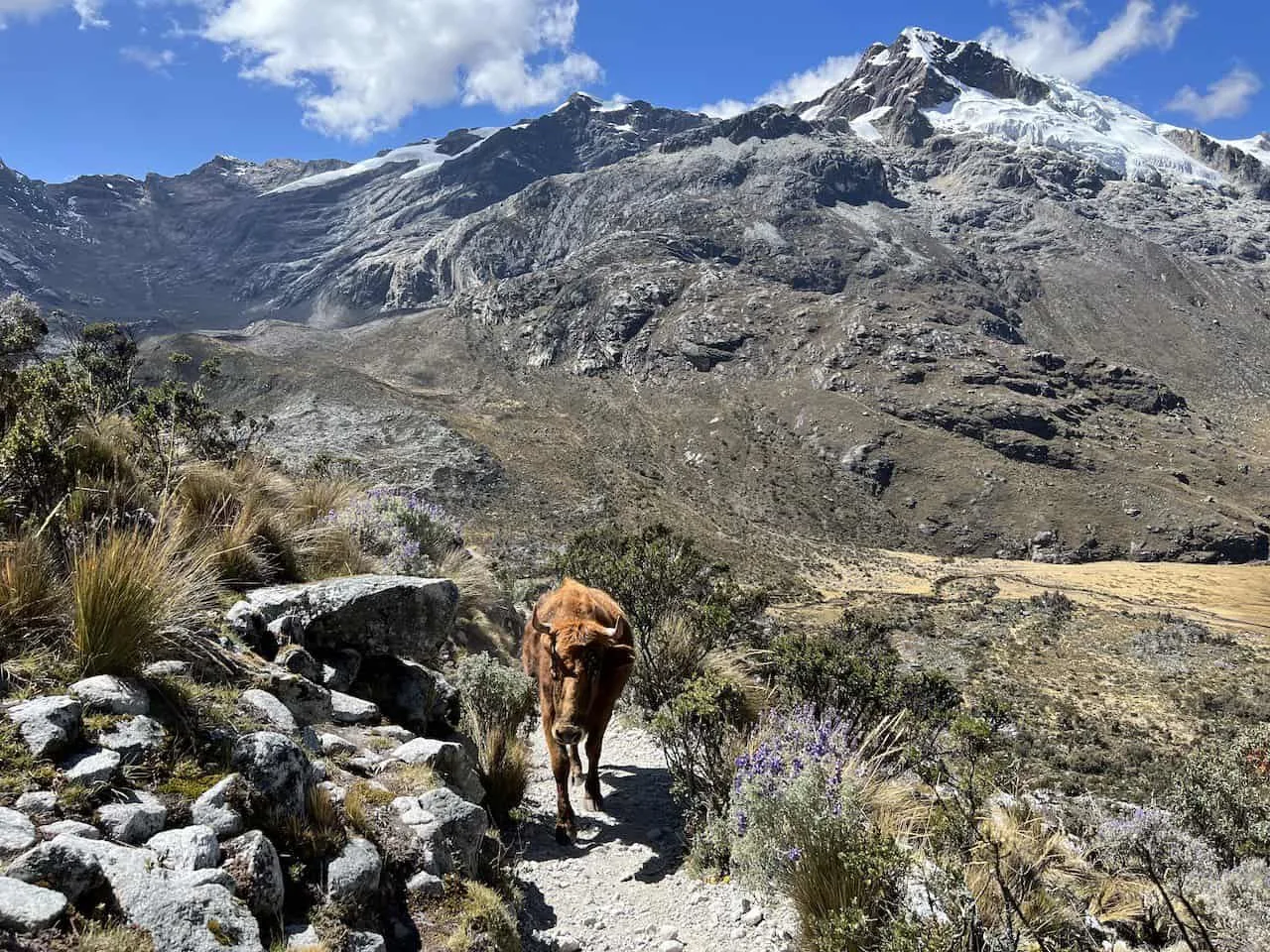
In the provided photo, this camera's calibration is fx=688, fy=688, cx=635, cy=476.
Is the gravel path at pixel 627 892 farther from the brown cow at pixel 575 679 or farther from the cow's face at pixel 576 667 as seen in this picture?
the cow's face at pixel 576 667

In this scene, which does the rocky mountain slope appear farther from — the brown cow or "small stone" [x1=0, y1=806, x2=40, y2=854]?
"small stone" [x1=0, y1=806, x2=40, y2=854]

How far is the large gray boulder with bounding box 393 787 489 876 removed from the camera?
3877mm

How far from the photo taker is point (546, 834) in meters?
6.12

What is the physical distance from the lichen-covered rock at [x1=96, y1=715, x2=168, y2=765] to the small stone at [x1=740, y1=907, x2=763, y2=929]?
12.2 ft

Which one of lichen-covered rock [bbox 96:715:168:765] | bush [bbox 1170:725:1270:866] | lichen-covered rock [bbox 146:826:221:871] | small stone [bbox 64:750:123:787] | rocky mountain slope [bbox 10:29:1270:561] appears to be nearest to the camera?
lichen-covered rock [bbox 146:826:221:871]

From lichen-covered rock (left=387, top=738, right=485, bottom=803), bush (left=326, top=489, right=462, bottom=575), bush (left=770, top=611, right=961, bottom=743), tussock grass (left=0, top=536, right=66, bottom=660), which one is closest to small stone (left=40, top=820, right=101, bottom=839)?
tussock grass (left=0, top=536, right=66, bottom=660)

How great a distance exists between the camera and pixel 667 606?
35.8 ft

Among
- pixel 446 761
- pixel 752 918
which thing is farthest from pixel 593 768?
pixel 752 918

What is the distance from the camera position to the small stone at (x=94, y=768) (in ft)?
9.41

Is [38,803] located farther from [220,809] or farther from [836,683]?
[836,683]

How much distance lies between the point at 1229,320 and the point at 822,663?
17667 cm

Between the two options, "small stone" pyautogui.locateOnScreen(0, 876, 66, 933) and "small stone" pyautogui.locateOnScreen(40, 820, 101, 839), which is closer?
"small stone" pyautogui.locateOnScreen(0, 876, 66, 933)

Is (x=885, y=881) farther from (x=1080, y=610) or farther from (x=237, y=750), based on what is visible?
(x=1080, y=610)

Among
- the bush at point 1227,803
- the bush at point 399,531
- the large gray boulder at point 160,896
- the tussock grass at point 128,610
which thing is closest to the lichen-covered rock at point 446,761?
the tussock grass at point 128,610
